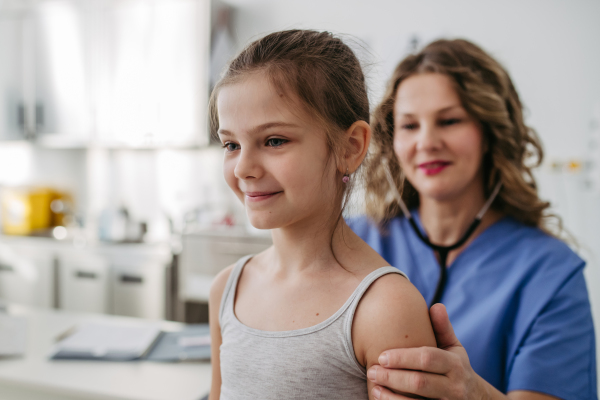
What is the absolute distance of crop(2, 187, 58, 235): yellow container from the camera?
11.3 feet

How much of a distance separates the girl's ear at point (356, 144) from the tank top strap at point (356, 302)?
0.16 metres

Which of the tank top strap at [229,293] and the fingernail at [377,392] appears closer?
the fingernail at [377,392]

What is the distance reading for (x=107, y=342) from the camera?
1295 mm

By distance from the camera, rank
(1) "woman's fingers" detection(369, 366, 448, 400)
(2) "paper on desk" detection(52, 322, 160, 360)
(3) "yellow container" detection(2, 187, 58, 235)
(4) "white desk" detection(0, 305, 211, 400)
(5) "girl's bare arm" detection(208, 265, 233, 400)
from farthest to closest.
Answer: (3) "yellow container" detection(2, 187, 58, 235)
(2) "paper on desk" detection(52, 322, 160, 360)
(4) "white desk" detection(0, 305, 211, 400)
(5) "girl's bare arm" detection(208, 265, 233, 400)
(1) "woman's fingers" detection(369, 366, 448, 400)

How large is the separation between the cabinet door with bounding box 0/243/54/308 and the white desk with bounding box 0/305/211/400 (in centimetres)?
224

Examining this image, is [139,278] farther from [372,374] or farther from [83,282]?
[372,374]

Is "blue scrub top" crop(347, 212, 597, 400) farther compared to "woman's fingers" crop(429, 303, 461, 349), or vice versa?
"blue scrub top" crop(347, 212, 597, 400)

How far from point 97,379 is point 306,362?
2.33 feet

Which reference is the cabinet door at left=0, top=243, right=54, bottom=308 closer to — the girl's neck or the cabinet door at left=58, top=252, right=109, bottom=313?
the cabinet door at left=58, top=252, right=109, bottom=313

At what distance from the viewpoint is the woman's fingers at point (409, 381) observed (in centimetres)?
59

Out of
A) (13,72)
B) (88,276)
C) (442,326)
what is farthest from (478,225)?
(13,72)

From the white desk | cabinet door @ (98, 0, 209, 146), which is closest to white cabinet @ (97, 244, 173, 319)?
cabinet door @ (98, 0, 209, 146)

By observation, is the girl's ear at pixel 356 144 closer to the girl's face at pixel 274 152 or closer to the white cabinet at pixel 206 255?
the girl's face at pixel 274 152

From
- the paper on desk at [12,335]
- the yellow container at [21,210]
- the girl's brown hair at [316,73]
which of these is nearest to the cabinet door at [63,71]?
the yellow container at [21,210]
